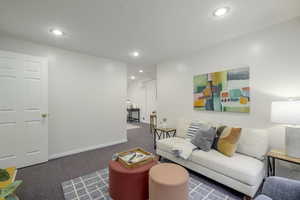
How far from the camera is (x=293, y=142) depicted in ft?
5.74

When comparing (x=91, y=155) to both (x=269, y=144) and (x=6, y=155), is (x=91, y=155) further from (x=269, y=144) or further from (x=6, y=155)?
(x=269, y=144)

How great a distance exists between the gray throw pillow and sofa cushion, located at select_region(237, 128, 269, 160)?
0.43 m

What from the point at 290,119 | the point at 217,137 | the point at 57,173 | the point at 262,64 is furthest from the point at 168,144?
the point at 262,64

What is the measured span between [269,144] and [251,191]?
3.18 feet

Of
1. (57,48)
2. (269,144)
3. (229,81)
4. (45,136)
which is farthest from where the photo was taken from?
(57,48)

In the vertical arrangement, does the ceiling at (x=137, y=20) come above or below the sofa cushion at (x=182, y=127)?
above

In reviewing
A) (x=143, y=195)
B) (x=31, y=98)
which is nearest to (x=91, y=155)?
(x=31, y=98)

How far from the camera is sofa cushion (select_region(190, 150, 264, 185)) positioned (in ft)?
5.50

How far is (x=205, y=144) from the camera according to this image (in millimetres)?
2268

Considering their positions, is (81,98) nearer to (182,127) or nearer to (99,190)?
(99,190)

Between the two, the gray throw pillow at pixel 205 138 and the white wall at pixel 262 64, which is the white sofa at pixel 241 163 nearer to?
the gray throw pillow at pixel 205 138

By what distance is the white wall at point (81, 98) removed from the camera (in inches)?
118

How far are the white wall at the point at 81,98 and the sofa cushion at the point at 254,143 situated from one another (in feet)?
10.1

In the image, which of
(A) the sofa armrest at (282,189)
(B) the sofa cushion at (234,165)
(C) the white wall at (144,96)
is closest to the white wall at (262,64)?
(B) the sofa cushion at (234,165)
